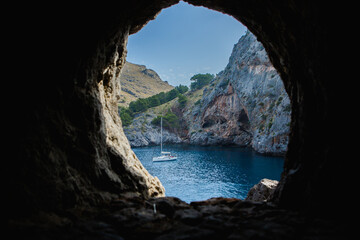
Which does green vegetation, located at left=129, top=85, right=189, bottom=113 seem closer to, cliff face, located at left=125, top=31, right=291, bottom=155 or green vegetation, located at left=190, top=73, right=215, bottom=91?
cliff face, located at left=125, top=31, right=291, bottom=155

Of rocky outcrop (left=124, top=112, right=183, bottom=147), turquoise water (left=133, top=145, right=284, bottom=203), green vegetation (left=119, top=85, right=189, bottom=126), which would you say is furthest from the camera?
green vegetation (left=119, top=85, right=189, bottom=126)

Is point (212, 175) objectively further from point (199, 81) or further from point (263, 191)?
point (199, 81)

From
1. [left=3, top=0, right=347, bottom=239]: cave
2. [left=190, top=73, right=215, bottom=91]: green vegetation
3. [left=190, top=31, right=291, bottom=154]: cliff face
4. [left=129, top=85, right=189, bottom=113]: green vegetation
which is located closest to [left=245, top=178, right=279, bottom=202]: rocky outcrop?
[left=3, top=0, right=347, bottom=239]: cave

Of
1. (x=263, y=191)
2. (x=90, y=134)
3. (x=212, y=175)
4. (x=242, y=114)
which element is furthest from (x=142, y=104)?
(x=90, y=134)

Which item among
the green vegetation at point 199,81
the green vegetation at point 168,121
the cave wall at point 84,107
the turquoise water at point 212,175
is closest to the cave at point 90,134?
the cave wall at point 84,107

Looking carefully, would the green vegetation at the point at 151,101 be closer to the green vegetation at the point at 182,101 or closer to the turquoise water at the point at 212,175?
the green vegetation at the point at 182,101

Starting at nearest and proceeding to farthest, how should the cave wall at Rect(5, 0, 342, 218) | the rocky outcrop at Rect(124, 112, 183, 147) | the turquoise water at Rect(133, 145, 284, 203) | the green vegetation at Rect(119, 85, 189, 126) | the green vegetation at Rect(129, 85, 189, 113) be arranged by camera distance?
1. the cave wall at Rect(5, 0, 342, 218)
2. the turquoise water at Rect(133, 145, 284, 203)
3. the rocky outcrop at Rect(124, 112, 183, 147)
4. the green vegetation at Rect(119, 85, 189, 126)
5. the green vegetation at Rect(129, 85, 189, 113)

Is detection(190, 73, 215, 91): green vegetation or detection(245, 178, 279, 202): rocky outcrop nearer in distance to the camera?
detection(245, 178, 279, 202): rocky outcrop

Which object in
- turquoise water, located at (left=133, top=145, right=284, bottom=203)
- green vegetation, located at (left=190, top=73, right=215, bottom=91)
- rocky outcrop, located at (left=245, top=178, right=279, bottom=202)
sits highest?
green vegetation, located at (left=190, top=73, right=215, bottom=91)
